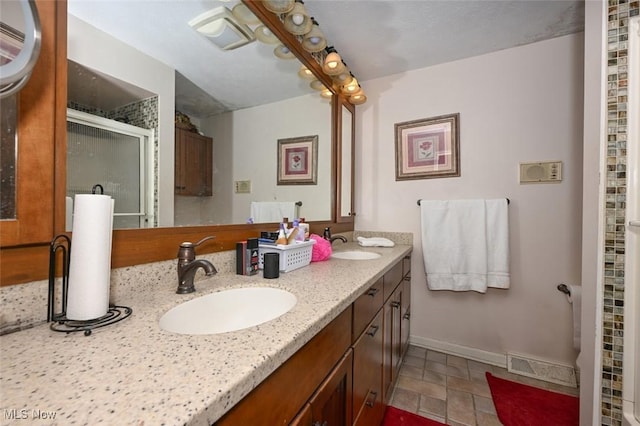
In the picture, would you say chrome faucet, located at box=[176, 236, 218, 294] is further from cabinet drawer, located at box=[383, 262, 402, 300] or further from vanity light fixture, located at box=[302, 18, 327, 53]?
vanity light fixture, located at box=[302, 18, 327, 53]

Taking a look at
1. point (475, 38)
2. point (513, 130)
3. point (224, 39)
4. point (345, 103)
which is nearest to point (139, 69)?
point (224, 39)

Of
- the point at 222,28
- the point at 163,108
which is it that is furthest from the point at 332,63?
the point at 163,108

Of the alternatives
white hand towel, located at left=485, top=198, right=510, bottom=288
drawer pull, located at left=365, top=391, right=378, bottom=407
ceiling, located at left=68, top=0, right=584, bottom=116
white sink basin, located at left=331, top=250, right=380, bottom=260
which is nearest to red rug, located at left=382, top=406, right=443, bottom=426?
drawer pull, located at left=365, top=391, right=378, bottom=407

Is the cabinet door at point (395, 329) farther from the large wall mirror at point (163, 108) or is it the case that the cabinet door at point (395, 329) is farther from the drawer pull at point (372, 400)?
the large wall mirror at point (163, 108)

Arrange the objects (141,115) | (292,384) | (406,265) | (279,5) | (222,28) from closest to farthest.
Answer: (292,384) → (141,115) → (222,28) → (279,5) → (406,265)

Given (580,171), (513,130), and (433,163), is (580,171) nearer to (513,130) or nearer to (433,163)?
(513,130)

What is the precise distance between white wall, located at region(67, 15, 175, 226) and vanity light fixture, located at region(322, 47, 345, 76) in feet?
3.38

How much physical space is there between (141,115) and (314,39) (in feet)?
3.49

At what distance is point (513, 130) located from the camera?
1.73 meters

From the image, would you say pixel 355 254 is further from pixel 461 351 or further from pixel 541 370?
pixel 541 370

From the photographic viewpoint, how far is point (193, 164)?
0.97 meters

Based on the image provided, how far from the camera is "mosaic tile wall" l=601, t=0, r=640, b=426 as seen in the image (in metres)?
1.02

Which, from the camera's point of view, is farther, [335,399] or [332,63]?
[332,63]

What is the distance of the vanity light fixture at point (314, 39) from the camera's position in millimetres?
1387
